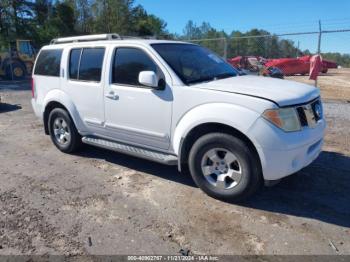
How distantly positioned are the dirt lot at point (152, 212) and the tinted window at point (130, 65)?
1374 mm

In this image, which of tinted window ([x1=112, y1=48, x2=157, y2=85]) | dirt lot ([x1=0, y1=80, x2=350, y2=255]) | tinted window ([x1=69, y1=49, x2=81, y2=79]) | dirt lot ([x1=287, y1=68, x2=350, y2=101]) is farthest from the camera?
Result: dirt lot ([x1=287, y1=68, x2=350, y2=101])

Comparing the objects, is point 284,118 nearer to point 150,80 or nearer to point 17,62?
point 150,80

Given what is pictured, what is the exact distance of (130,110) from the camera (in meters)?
4.84

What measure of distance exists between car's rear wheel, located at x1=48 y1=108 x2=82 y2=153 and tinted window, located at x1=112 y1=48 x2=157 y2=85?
4.54ft

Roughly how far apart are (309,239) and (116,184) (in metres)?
2.53

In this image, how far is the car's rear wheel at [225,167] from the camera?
12.8 feet

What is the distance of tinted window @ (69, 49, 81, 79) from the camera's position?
5.65 meters

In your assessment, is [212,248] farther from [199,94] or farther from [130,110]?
[130,110]

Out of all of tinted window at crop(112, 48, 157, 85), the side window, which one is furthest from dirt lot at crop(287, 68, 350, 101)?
the side window

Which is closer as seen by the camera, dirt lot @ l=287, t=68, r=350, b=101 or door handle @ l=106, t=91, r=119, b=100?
door handle @ l=106, t=91, r=119, b=100

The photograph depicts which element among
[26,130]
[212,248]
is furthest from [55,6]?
[212,248]

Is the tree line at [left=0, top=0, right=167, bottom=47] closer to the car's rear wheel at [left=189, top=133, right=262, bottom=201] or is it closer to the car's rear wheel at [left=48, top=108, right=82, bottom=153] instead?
the car's rear wheel at [left=48, top=108, right=82, bottom=153]

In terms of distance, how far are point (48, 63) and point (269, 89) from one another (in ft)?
13.2

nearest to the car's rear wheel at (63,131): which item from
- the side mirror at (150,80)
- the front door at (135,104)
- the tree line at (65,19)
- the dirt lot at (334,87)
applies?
the front door at (135,104)
